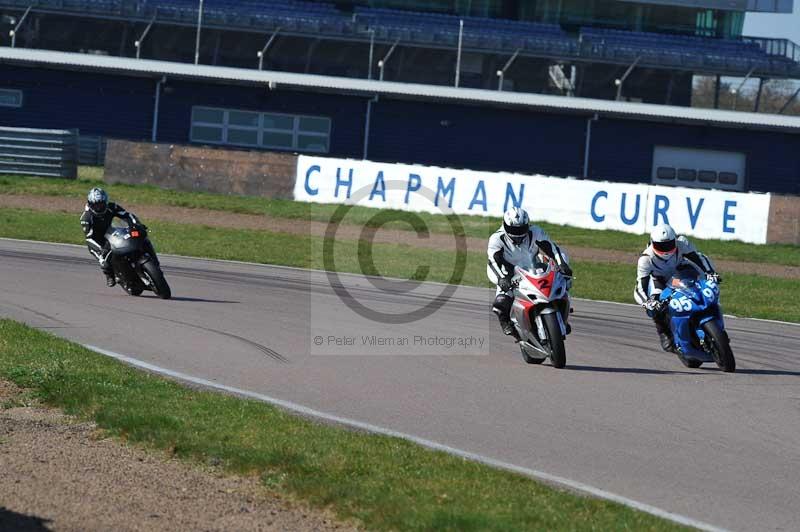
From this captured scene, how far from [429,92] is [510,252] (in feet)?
99.8

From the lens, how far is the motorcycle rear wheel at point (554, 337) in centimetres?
1216

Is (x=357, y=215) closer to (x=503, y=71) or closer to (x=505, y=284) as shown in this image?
(x=503, y=71)

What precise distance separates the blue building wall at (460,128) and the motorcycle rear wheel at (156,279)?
90.7 feet

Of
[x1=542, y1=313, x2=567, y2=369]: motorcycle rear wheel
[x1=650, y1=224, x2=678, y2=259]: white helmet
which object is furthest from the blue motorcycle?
[x1=542, y1=313, x2=567, y2=369]: motorcycle rear wheel

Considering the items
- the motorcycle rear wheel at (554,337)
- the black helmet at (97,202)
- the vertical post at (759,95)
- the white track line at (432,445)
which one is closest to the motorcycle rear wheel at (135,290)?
the black helmet at (97,202)

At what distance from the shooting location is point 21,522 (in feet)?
19.7

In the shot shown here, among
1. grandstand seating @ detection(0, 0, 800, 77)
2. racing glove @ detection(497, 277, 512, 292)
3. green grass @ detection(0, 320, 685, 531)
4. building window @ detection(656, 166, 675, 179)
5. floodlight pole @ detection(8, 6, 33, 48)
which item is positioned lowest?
green grass @ detection(0, 320, 685, 531)

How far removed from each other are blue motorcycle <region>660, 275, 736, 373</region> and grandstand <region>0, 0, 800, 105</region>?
1244 inches

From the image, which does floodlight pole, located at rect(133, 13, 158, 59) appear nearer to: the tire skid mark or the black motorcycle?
the black motorcycle

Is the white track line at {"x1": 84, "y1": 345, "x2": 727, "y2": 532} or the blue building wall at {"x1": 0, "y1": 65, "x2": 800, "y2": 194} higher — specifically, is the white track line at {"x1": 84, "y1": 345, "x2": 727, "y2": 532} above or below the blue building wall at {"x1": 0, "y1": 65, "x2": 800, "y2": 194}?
below

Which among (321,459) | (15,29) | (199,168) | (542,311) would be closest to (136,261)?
(542,311)

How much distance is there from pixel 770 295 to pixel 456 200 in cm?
912

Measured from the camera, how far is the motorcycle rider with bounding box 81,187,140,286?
1700 centimetres

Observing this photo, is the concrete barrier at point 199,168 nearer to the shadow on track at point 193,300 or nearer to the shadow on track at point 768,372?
the shadow on track at point 193,300
